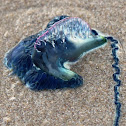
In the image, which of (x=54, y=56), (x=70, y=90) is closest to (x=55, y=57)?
(x=54, y=56)

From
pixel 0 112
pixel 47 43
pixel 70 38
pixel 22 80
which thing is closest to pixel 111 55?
pixel 70 38

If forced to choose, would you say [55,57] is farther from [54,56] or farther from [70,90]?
[70,90]

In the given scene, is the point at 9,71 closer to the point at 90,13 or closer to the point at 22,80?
the point at 22,80

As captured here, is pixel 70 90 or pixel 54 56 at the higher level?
pixel 54 56
